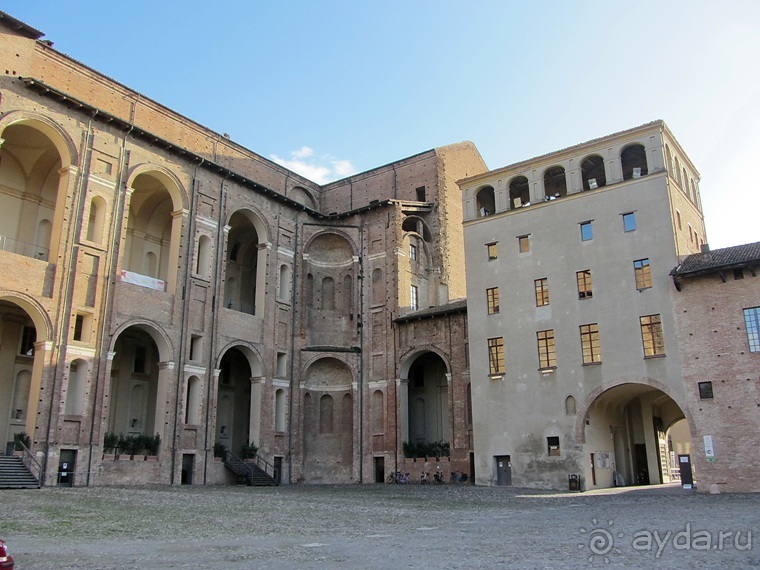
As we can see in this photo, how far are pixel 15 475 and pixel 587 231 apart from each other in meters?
23.1

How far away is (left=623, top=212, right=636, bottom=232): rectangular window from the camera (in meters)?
27.3

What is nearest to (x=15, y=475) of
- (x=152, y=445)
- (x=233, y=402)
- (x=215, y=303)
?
(x=152, y=445)

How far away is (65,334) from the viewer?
25.7 metres

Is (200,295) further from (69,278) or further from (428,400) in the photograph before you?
(428,400)

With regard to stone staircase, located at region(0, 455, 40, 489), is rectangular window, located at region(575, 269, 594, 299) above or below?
above

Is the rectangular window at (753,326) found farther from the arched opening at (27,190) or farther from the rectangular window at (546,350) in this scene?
the arched opening at (27,190)

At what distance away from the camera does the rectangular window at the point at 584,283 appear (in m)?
27.8

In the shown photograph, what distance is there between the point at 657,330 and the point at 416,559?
20.2 metres

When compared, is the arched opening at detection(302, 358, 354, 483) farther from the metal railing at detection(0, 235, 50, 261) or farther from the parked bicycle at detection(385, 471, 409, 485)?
the metal railing at detection(0, 235, 50, 261)

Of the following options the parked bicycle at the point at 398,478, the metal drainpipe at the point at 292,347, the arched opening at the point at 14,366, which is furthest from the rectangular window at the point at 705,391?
the arched opening at the point at 14,366

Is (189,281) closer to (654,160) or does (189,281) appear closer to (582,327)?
(582,327)

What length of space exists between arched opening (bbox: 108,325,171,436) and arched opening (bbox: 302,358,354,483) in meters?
7.70

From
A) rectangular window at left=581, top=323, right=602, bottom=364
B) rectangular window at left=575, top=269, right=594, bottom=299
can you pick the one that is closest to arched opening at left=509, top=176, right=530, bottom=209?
rectangular window at left=575, top=269, right=594, bottom=299

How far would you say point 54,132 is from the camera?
26.8 meters
